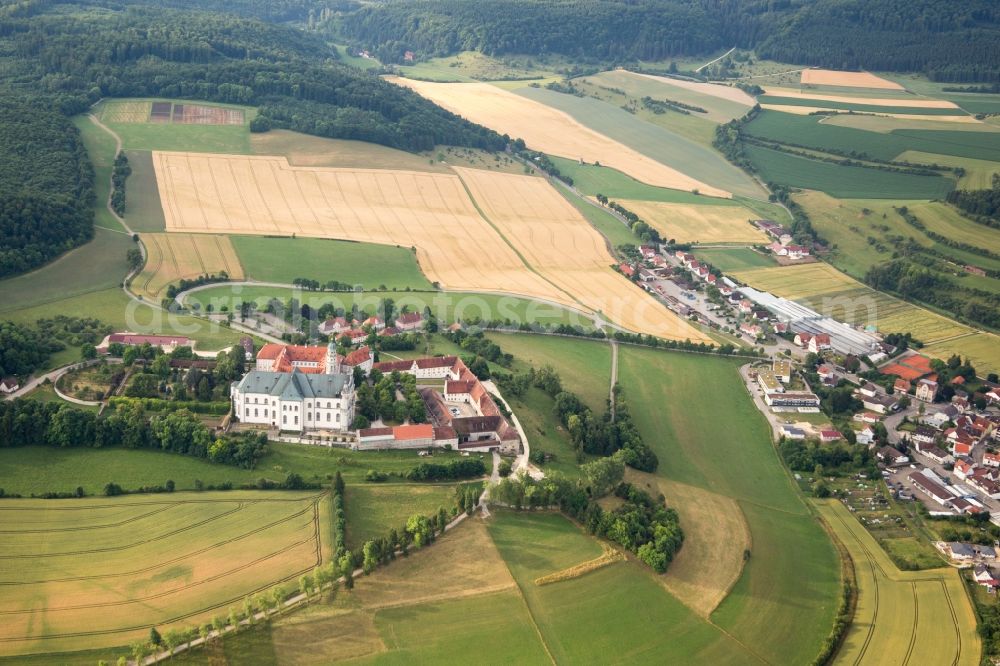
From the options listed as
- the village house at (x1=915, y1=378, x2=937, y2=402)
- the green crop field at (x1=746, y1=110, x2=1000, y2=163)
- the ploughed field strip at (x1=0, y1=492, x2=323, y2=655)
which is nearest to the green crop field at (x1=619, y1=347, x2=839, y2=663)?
the village house at (x1=915, y1=378, x2=937, y2=402)

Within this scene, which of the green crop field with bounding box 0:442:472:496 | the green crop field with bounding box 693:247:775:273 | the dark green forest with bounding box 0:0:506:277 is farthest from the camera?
the green crop field with bounding box 693:247:775:273

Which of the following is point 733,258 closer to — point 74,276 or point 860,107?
point 860,107

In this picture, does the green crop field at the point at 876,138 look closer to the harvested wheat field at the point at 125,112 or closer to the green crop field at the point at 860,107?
the green crop field at the point at 860,107

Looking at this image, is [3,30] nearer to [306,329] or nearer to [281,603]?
[306,329]

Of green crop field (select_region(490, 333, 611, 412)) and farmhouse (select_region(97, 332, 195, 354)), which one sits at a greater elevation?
farmhouse (select_region(97, 332, 195, 354))

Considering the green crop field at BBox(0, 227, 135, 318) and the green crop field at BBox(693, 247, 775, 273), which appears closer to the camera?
the green crop field at BBox(0, 227, 135, 318)

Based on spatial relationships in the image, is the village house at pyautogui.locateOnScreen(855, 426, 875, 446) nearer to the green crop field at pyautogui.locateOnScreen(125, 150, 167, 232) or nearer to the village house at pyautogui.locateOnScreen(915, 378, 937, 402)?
the village house at pyautogui.locateOnScreen(915, 378, 937, 402)

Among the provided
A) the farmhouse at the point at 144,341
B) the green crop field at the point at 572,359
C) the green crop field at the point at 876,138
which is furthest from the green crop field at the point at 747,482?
the green crop field at the point at 876,138

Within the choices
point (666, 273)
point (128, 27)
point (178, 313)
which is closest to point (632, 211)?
point (666, 273)
